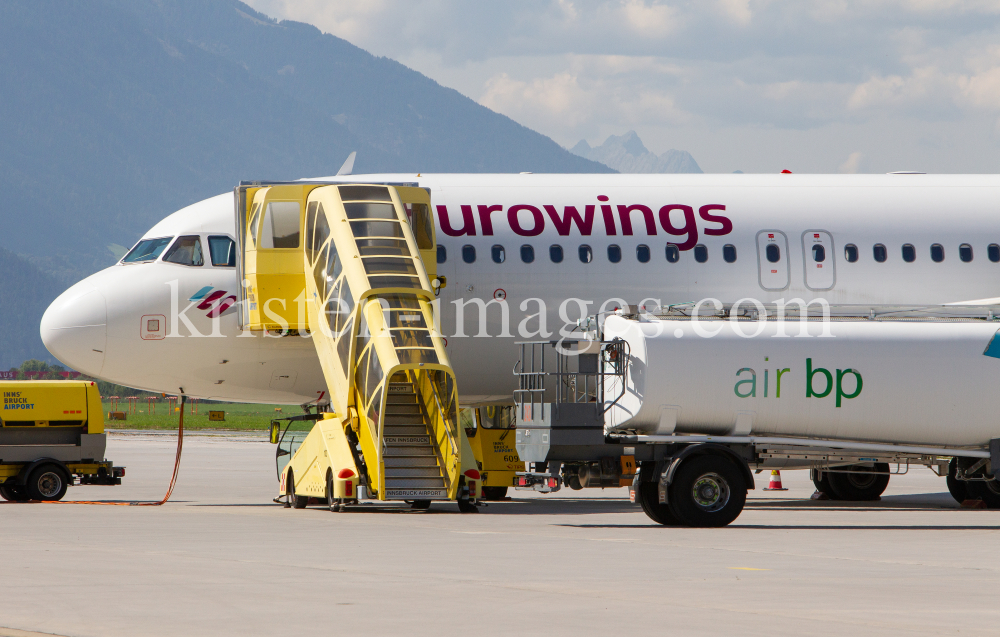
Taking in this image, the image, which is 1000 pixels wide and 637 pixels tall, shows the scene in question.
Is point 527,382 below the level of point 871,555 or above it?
above

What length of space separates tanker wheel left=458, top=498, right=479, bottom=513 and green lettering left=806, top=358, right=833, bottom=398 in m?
5.56

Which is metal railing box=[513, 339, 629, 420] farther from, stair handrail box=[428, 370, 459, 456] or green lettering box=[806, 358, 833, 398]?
green lettering box=[806, 358, 833, 398]

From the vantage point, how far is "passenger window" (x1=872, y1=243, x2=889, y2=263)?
23703mm

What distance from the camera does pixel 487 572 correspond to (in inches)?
499

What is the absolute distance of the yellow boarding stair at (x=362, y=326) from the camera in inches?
791

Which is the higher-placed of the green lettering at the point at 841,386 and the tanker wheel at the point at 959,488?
the green lettering at the point at 841,386

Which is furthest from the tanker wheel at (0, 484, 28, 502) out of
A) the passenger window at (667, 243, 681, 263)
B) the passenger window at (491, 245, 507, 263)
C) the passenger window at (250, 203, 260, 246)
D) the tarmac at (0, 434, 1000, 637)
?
the passenger window at (667, 243, 681, 263)

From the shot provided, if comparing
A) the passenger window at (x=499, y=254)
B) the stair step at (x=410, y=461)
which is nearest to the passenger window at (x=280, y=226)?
the passenger window at (x=499, y=254)

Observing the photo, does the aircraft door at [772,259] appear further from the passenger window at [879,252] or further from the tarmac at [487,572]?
the tarmac at [487,572]

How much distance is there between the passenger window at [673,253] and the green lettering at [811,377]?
4.74 metres

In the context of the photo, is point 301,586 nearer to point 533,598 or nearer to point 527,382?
point 533,598

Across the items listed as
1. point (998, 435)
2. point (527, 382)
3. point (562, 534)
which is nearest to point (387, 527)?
point (562, 534)

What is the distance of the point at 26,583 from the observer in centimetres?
1156

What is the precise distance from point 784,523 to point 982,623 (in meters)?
10.2
